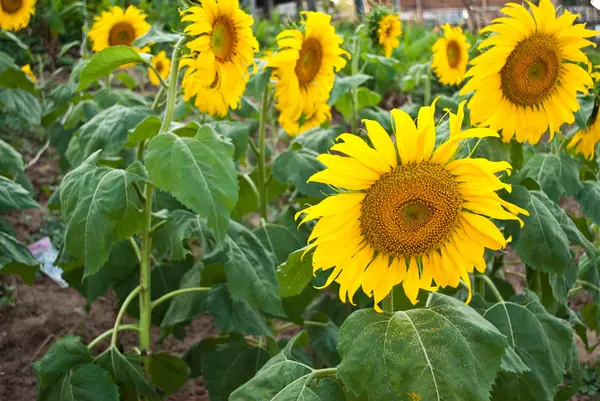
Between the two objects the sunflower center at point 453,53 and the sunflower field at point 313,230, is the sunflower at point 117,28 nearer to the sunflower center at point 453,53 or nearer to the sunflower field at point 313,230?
the sunflower field at point 313,230

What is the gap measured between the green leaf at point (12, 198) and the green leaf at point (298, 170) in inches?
31.8

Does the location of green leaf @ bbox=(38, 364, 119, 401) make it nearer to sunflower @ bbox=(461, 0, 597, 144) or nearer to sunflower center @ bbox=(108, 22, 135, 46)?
sunflower @ bbox=(461, 0, 597, 144)

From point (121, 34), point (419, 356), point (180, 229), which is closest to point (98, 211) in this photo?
point (180, 229)

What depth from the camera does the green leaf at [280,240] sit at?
2.46m

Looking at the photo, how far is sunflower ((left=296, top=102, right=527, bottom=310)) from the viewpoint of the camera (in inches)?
53.9

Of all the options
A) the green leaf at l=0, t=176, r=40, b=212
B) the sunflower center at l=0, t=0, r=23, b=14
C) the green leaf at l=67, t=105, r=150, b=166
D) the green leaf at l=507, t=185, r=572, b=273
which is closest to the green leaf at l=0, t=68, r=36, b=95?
the sunflower center at l=0, t=0, r=23, b=14

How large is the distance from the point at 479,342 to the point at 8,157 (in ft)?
5.51

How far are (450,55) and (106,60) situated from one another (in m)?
2.32

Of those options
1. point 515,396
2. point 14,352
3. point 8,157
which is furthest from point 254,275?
point 14,352

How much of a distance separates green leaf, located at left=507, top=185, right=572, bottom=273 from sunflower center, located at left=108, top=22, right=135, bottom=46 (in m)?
2.05

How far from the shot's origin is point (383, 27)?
11.8 feet

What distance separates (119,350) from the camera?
232 cm

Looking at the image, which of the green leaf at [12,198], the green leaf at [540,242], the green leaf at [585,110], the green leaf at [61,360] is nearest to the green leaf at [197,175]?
the green leaf at [12,198]

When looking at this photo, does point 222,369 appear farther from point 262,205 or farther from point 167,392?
point 262,205
